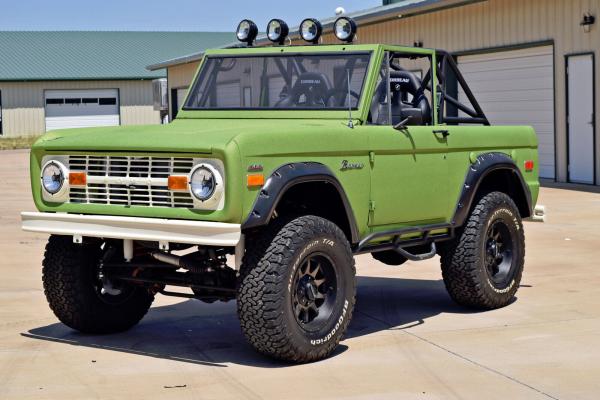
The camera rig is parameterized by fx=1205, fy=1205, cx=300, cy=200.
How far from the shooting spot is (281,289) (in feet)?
23.0

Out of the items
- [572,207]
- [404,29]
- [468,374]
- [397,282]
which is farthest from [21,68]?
[468,374]

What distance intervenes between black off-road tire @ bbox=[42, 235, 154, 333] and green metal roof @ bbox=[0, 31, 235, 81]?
49449 millimetres

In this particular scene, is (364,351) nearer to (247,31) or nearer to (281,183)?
(281,183)

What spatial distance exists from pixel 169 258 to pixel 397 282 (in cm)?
367

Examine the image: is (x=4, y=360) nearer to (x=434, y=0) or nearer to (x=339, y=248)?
(x=339, y=248)

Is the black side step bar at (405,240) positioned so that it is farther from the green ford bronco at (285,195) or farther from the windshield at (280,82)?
the windshield at (280,82)

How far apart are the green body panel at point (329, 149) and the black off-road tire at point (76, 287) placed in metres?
0.45

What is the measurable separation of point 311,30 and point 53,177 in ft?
7.88

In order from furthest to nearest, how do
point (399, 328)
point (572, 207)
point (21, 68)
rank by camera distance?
point (21, 68) < point (572, 207) < point (399, 328)

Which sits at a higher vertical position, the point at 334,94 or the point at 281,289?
the point at 334,94

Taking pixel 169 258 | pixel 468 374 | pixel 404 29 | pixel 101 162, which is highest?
pixel 404 29

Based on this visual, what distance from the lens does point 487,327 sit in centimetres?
844

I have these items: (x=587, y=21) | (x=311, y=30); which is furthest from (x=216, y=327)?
(x=587, y=21)

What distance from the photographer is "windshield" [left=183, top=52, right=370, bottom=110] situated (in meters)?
8.54
